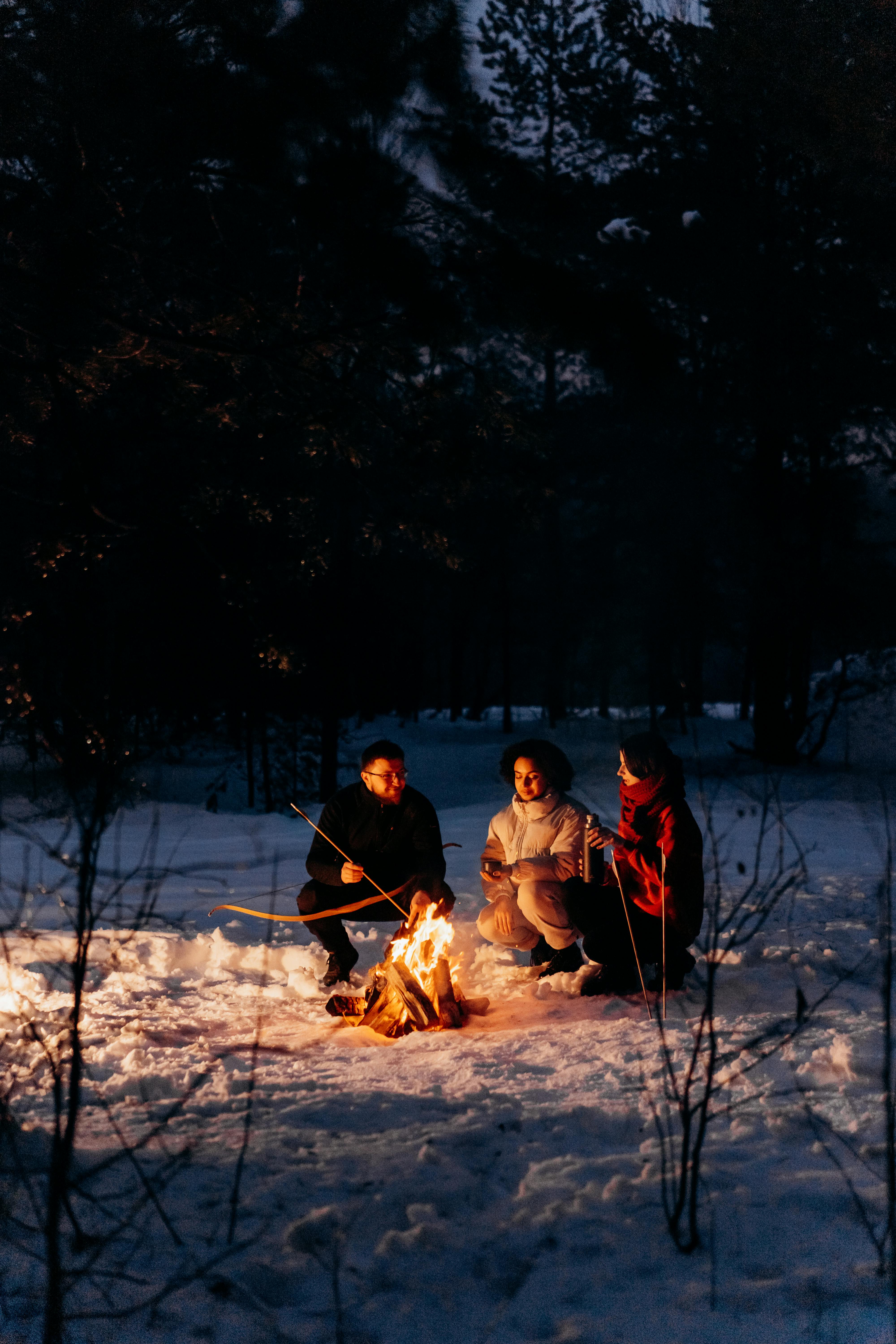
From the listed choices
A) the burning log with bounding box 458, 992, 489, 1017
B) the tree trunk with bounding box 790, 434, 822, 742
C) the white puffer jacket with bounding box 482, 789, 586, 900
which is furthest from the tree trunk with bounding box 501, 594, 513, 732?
the burning log with bounding box 458, 992, 489, 1017

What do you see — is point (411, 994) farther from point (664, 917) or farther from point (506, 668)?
point (506, 668)

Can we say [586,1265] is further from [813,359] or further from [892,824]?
[813,359]

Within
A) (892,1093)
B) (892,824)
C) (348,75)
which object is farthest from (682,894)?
(892,824)

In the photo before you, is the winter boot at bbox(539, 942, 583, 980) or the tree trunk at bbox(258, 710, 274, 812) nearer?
the winter boot at bbox(539, 942, 583, 980)

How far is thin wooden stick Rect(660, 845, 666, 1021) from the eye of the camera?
3660mm

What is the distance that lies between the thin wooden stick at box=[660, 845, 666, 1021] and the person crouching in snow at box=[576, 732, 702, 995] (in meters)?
0.02

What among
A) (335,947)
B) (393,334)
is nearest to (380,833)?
(335,947)

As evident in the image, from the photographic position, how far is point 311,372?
5562 mm

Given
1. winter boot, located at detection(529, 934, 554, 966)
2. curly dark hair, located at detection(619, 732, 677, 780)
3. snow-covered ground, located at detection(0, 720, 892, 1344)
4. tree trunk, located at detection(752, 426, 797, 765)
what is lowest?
snow-covered ground, located at detection(0, 720, 892, 1344)

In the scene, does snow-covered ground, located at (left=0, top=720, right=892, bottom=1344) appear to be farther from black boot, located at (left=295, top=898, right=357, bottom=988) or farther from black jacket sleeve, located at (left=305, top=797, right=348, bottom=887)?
black jacket sleeve, located at (left=305, top=797, right=348, bottom=887)

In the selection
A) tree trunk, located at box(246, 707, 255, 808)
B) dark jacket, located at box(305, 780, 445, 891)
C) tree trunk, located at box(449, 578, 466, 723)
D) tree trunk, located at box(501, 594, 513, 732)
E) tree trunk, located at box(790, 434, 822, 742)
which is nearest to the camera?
dark jacket, located at box(305, 780, 445, 891)

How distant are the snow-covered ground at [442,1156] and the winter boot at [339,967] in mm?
87

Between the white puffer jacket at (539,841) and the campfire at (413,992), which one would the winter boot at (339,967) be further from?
the white puffer jacket at (539,841)

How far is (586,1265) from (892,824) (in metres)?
8.42
